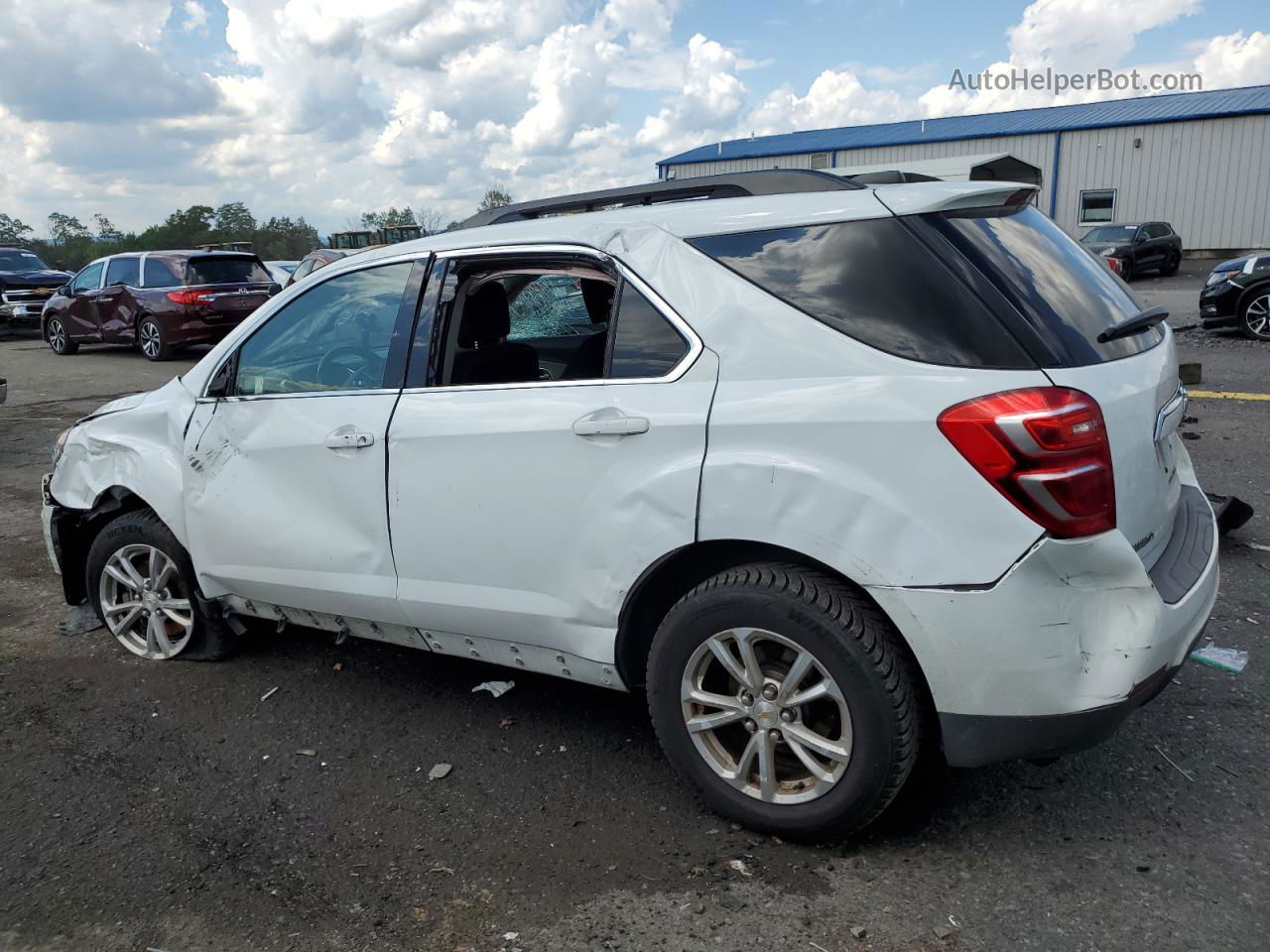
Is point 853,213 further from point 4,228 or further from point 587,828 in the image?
point 4,228

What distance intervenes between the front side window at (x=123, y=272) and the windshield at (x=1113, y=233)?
22560mm

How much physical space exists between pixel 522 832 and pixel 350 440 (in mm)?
1376

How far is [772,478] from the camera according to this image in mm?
2561

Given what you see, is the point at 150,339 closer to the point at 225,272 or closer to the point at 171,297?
the point at 171,297

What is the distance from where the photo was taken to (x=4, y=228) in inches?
2638

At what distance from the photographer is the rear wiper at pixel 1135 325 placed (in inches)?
106

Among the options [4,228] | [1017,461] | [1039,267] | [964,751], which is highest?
[4,228]

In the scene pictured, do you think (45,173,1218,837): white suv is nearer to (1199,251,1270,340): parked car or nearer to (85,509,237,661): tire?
(85,509,237,661): tire

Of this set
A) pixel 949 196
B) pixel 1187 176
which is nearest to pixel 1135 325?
pixel 949 196

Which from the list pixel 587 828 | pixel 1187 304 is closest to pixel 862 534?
pixel 587 828

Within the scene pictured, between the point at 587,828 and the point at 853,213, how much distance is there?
1.90 meters

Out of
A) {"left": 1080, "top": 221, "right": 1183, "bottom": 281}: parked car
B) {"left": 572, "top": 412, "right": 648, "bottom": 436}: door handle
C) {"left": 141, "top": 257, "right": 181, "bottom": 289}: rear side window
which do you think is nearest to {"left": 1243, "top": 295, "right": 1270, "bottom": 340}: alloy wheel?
{"left": 572, "top": 412, "right": 648, "bottom": 436}: door handle

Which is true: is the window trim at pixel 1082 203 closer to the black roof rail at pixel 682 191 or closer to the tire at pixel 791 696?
the black roof rail at pixel 682 191

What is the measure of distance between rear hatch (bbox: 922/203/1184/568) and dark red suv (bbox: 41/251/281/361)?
45.8 feet
